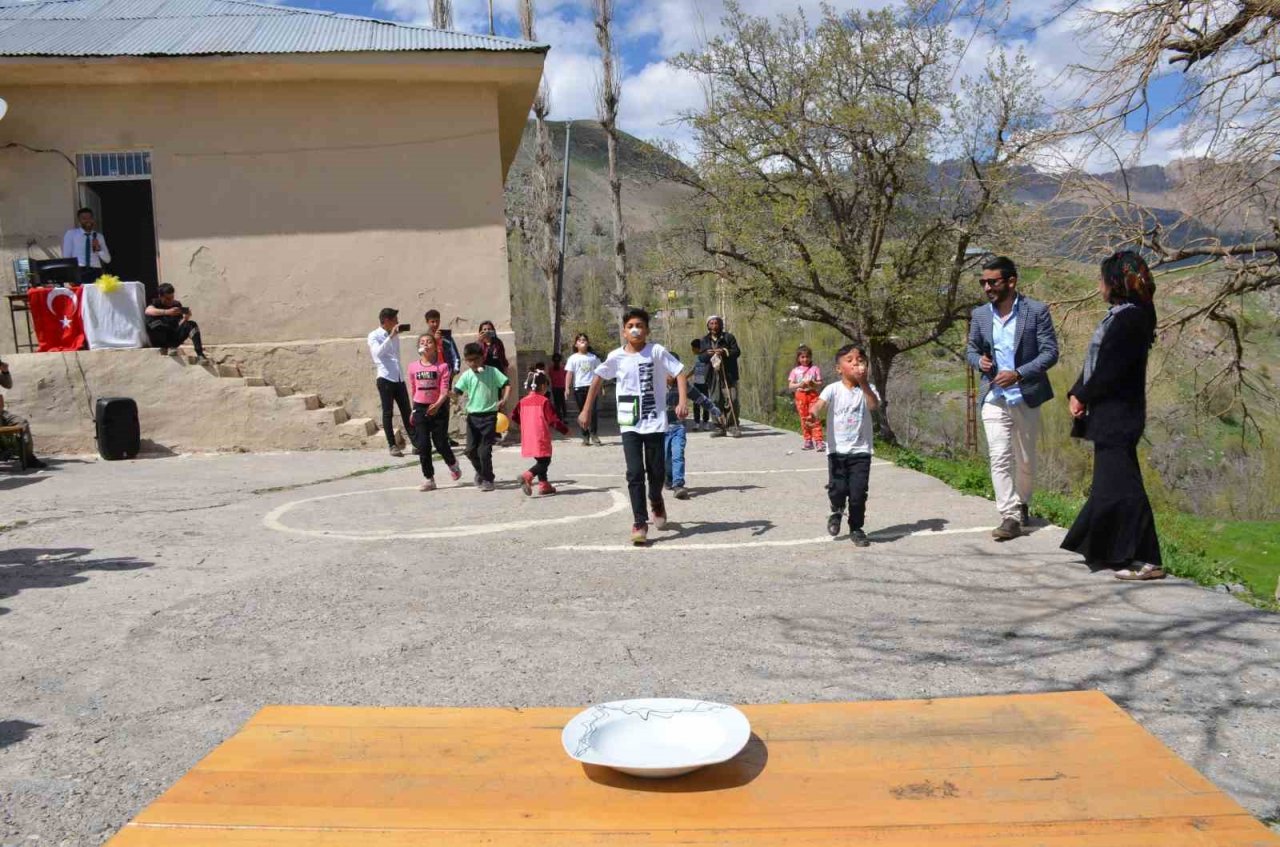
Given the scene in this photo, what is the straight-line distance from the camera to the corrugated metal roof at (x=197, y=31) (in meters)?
14.2

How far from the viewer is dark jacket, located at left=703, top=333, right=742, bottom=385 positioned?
50.6ft

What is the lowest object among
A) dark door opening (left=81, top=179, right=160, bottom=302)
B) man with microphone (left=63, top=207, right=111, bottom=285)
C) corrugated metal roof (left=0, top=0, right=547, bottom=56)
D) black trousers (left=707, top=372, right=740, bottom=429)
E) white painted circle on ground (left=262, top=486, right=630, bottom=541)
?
white painted circle on ground (left=262, top=486, right=630, bottom=541)

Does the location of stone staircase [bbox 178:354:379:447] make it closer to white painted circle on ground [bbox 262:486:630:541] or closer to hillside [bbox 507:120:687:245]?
white painted circle on ground [bbox 262:486:630:541]

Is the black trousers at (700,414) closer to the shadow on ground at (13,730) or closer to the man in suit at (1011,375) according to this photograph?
the man in suit at (1011,375)

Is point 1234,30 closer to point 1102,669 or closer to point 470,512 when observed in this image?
point 1102,669

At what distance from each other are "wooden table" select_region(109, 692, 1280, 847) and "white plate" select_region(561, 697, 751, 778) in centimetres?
3

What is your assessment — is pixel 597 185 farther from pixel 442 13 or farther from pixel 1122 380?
pixel 1122 380

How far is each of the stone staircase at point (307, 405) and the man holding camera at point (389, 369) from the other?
0.93 meters

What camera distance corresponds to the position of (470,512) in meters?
9.07

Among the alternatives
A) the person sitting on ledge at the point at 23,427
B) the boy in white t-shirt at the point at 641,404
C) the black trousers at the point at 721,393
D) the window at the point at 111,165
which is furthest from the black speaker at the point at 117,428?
the black trousers at the point at 721,393

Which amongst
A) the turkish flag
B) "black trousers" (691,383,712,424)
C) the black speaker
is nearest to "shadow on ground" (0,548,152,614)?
the black speaker

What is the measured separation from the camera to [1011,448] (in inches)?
284

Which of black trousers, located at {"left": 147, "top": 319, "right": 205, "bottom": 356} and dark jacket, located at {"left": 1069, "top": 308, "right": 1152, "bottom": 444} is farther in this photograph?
black trousers, located at {"left": 147, "top": 319, "right": 205, "bottom": 356}

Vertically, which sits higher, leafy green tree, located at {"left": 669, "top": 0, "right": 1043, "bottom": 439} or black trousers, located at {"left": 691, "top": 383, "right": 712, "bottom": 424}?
leafy green tree, located at {"left": 669, "top": 0, "right": 1043, "bottom": 439}
